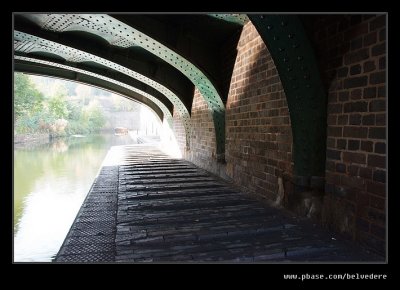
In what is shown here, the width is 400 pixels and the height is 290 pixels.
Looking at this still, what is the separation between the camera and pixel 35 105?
113ft

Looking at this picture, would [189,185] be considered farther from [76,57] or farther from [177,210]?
[76,57]

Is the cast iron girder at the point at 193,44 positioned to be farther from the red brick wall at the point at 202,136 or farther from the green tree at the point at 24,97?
the green tree at the point at 24,97

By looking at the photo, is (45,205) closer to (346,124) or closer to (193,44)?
(193,44)

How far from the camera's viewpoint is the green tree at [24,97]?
102 ft

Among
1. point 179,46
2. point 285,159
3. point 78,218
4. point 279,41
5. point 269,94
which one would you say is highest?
point 179,46

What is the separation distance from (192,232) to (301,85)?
1.91 meters

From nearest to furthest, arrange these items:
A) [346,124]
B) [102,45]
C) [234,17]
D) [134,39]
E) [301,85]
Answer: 1. [346,124]
2. [301,85]
3. [234,17]
4. [134,39]
5. [102,45]

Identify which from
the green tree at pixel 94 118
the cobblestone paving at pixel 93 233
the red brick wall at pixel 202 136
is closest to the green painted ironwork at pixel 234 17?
the red brick wall at pixel 202 136

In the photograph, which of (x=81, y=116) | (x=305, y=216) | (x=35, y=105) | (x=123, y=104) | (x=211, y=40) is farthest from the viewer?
(x=123, y=104)

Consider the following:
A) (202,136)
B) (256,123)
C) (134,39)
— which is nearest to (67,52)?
(134,39)

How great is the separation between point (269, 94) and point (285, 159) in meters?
1.00

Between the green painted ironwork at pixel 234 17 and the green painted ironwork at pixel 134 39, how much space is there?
3.38ft

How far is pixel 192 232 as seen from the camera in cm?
321
